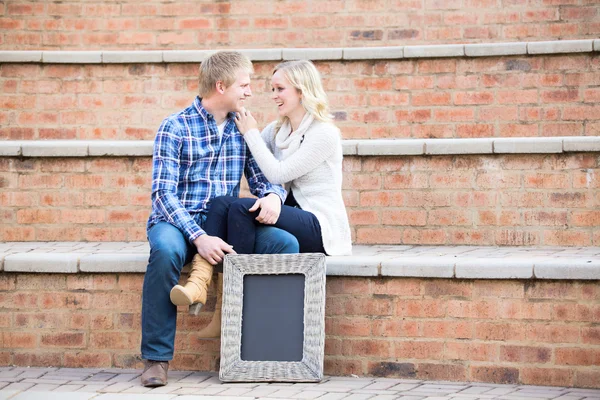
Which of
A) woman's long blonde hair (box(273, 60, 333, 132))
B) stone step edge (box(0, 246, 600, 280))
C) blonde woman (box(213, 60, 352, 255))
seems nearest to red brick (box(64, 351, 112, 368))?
stone step edge (box(0, 246, 600, 280))

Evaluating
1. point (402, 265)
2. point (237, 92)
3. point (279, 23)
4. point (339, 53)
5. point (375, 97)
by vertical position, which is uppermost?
point (279, 23)

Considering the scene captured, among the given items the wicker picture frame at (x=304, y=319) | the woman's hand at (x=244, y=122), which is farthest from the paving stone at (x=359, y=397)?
the woman's hand at (x=244, y=122)

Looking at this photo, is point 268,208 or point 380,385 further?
point 268,208

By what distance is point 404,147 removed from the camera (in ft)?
15.9

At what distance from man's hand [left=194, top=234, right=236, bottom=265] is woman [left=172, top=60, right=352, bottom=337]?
13 cm

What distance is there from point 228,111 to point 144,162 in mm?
966

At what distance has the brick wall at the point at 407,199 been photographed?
A: 185 inches

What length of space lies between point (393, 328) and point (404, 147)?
3.94 ft

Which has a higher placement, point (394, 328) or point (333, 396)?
point (394, 328)

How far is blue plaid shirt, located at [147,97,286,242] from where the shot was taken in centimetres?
400

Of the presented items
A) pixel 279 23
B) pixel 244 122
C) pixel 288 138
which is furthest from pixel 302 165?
pixel 279 23

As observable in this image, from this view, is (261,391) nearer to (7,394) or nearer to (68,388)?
(68,388)

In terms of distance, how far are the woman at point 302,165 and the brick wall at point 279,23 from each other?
6.73ft

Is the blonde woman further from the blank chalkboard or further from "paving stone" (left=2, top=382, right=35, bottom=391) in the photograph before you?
"paving stone" (left=2, top=382, right=35, bottom=391)
